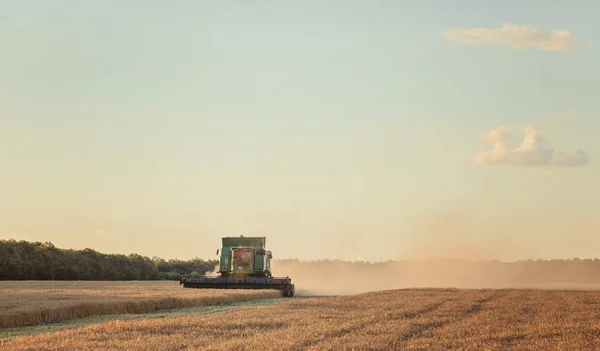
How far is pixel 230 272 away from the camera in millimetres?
51688

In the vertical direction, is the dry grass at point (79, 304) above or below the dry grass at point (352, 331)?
above

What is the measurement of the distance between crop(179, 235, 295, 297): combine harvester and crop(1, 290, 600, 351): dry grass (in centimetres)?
1952

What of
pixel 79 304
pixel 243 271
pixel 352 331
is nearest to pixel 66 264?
pixel 243 271

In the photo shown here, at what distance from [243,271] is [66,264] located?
21819 millimetres

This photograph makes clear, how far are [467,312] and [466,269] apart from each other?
59701 mm

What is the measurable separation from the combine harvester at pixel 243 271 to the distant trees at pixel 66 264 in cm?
1795

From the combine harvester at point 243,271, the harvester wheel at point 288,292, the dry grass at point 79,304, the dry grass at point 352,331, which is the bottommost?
the dry grass at point 352,331

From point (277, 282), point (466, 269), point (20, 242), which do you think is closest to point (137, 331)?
point (277, 282)

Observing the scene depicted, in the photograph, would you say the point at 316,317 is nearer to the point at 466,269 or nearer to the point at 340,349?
the point at 340,349

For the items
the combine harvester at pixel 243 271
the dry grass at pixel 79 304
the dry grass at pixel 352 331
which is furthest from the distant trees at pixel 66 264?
the dry grass at pixel 352 331

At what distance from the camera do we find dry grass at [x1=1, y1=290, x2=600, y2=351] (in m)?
17.1

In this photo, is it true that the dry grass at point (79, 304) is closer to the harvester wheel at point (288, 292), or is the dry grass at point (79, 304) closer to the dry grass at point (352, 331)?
the dry grass at point (352, 331)

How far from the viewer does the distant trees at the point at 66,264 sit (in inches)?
2405

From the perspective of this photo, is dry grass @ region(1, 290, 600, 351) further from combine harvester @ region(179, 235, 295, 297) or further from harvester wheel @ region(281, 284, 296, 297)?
combine harvester @ region(179, 235, 295, 297)
